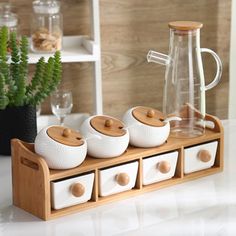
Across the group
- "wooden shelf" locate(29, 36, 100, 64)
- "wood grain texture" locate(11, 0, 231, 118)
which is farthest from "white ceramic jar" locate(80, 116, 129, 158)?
"wood grain texture" locate(11, 0, 231, 118)

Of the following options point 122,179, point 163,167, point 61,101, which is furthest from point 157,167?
point 61,101

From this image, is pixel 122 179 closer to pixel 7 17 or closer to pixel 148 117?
pixel 148 117

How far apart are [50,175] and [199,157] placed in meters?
0.48

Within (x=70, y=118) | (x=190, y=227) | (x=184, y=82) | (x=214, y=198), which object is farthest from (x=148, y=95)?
(x=190, y=227)

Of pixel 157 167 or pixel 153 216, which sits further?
pixel 157 167

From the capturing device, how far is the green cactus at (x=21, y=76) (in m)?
2.19

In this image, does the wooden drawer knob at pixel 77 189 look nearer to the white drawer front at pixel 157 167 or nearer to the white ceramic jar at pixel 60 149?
the white ceramic jar at pixel 60 149

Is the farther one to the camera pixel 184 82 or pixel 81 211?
pixel 184 82

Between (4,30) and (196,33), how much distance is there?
52 centimetres

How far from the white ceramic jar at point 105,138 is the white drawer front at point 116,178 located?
39mm

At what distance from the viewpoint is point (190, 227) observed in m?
1.83

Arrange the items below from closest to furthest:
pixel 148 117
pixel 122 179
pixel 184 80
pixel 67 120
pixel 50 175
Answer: pixel 50 175 → pixel 122 179 → pixel 148 117 → pixel 184 80 → pixel 67 120

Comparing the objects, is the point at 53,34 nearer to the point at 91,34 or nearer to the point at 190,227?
the point at 91,34

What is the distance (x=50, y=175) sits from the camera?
6.02 ft
